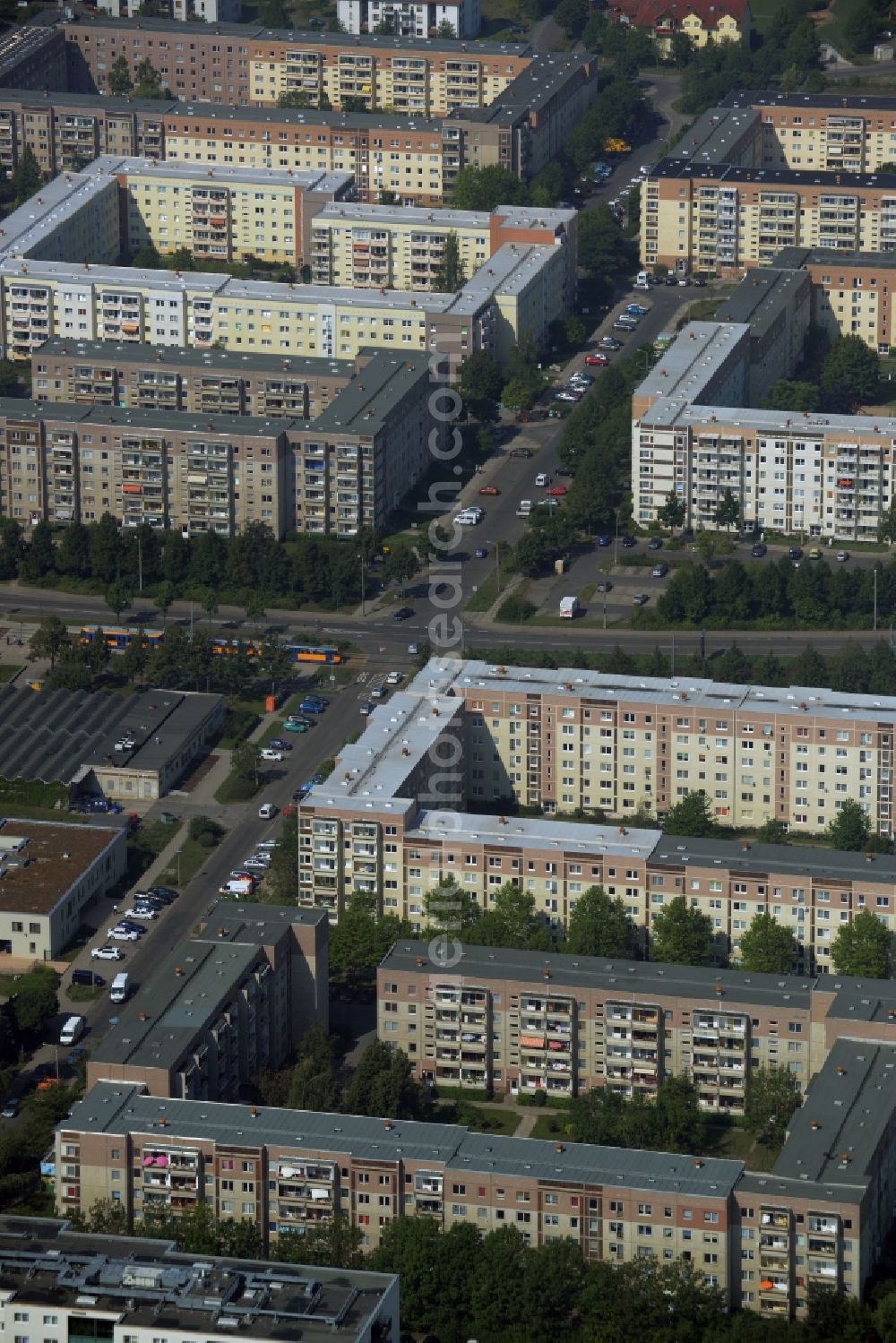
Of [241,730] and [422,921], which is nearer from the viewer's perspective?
[422,921]

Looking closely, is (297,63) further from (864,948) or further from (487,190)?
(864,948)

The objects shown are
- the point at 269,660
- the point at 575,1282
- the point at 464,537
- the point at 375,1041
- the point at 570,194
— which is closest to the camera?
the point at 575,1282

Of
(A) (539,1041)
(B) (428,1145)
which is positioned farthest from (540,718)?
(B) (428,1145)

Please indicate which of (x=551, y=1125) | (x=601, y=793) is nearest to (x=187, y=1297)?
Result: (x=551, y=1125)

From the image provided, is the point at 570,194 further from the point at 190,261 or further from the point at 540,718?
the point at 540,718

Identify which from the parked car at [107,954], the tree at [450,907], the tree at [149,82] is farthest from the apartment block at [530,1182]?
the tree at [149,82]

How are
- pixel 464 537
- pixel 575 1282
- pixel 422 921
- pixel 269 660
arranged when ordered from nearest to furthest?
pixel 575 1282 → pixel 422 921 → pixel 269 660 → pixel 464 537

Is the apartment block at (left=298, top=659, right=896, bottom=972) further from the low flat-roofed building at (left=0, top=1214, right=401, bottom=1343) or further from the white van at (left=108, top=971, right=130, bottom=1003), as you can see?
the low flat-roofed building at (left=0, top=1214, right=401, bottom=1343)
